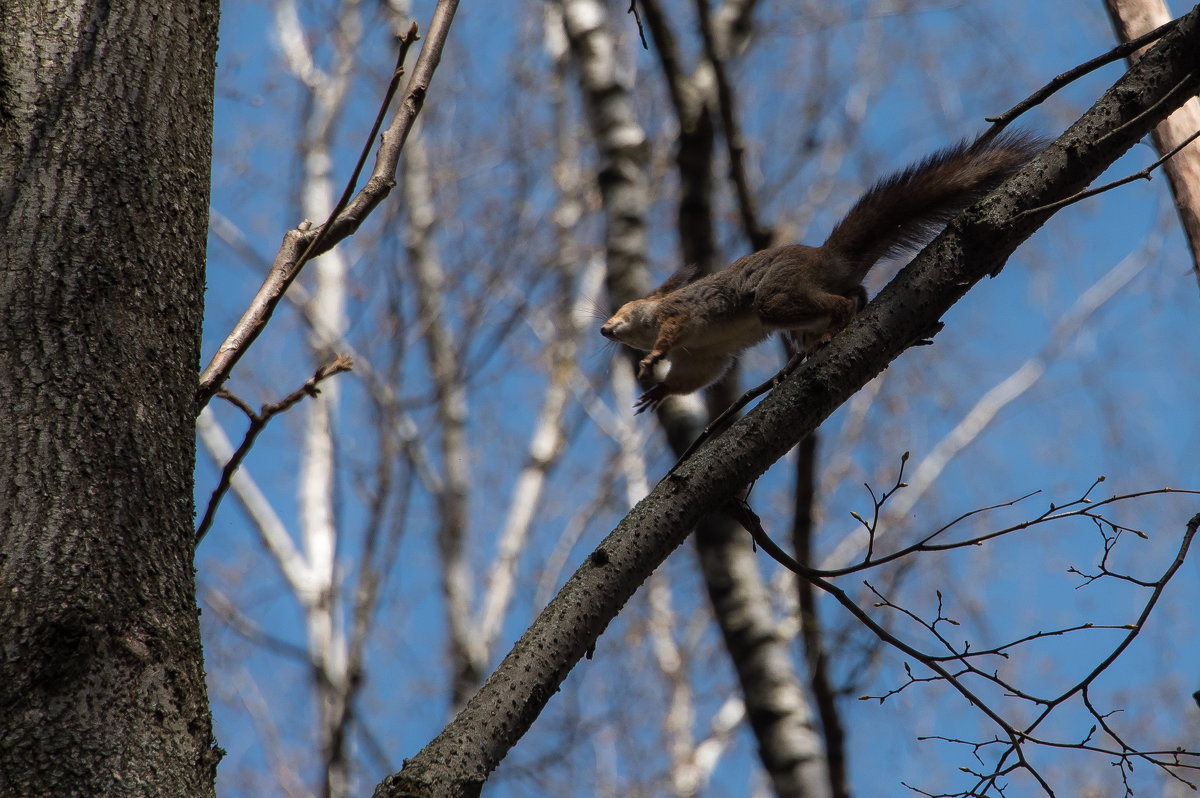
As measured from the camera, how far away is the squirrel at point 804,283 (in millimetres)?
2615

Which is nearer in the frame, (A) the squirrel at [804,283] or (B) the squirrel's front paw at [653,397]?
(A) the squirrel at [804,283]

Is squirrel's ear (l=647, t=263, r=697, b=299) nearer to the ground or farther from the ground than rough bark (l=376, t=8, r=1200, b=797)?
farther from the ground

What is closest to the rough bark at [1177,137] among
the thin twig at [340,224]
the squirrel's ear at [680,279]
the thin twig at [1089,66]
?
the thin twig at [1089,66]

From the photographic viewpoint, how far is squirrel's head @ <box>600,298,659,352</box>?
3.52m

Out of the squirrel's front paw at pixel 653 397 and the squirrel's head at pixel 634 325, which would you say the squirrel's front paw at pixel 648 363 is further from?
the squirrel's head at pixel 634 325

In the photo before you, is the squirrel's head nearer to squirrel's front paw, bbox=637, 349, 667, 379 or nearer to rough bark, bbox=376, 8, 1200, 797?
squirrel's front paw, bbox=637, 349, 667, 379

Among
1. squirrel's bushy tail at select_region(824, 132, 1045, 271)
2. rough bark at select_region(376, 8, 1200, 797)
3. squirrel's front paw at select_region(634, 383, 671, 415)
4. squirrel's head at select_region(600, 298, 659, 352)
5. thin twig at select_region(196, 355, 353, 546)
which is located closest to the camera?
rough bark at select_region(376, 8, 1200, 797)

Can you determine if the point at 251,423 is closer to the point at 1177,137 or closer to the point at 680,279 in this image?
the point at 680,279

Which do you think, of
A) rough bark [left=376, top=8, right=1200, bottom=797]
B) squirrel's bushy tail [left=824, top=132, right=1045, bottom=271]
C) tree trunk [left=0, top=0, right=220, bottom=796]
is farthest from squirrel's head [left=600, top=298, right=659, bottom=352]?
tree trunk [left=0, top=0, right=220, bottom=796]

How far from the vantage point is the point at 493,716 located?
1350 millimetres

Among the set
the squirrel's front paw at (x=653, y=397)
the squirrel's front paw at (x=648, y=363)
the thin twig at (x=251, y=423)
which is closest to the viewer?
the thin twig at (x=251, y=423)

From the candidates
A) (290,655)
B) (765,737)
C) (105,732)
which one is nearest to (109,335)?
(105,732)

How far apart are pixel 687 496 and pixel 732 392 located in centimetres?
241

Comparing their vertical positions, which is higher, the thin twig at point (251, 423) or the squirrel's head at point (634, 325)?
the squirrel's head at point (634, 325)
